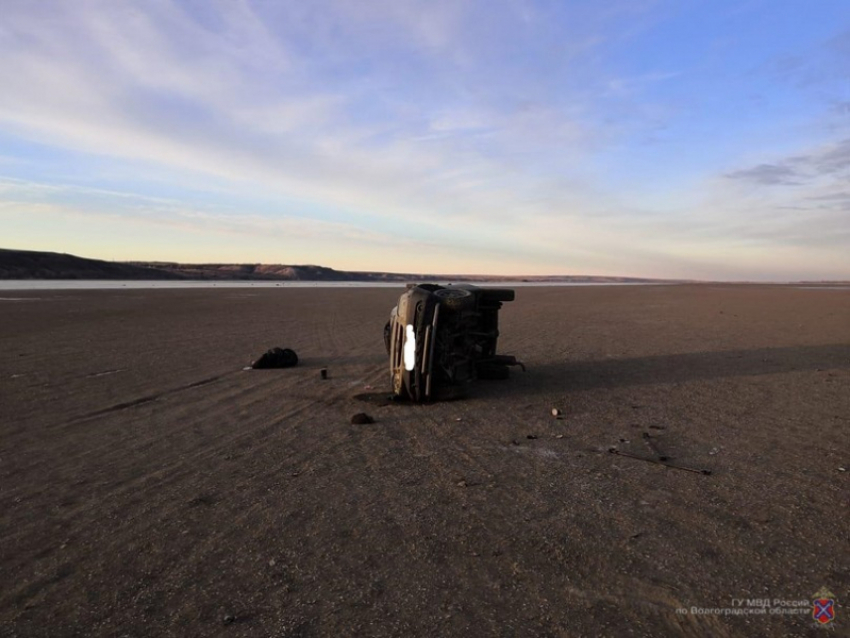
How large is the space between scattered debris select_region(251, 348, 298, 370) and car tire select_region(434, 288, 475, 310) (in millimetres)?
4468

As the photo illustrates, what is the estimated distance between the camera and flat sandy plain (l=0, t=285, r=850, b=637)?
348cm

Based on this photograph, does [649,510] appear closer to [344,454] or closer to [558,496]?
[558,496]

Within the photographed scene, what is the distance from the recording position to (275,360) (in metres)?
12.2

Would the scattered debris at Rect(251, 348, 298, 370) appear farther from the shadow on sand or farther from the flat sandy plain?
the shadow on sand

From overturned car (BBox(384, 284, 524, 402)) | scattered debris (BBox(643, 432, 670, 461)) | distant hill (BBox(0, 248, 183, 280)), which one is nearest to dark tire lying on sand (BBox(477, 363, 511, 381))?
overturned car (BBox(384, 284, 524, 402))

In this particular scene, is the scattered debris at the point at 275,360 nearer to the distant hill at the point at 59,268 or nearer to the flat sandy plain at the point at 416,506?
the flat sandy plain at the point at 416,506

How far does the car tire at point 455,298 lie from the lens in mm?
8836

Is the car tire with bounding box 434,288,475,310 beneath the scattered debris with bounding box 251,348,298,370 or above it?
above

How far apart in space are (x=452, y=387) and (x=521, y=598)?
5.71 m

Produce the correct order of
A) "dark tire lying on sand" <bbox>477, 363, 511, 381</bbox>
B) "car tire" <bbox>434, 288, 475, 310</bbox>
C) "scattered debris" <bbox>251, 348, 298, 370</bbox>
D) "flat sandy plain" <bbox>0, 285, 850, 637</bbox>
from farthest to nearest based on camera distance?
"scattered debris" <bbox>251, 348, 298, 370</bbox> → "dark tire lying on sand" <bbox>477, 363, 511, 381</bbox> → "car tire" <bbox>434, 288, 475, 310</bbox> → "flat sandy plain" <bbox>0, 285, 850, 637</bbox>

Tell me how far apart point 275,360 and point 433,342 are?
4.90 m

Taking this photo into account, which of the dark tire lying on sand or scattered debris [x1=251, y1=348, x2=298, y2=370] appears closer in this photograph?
the dark tire lying on sand

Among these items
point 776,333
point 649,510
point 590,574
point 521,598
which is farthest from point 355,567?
point 776,333

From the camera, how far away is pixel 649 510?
486 cm
